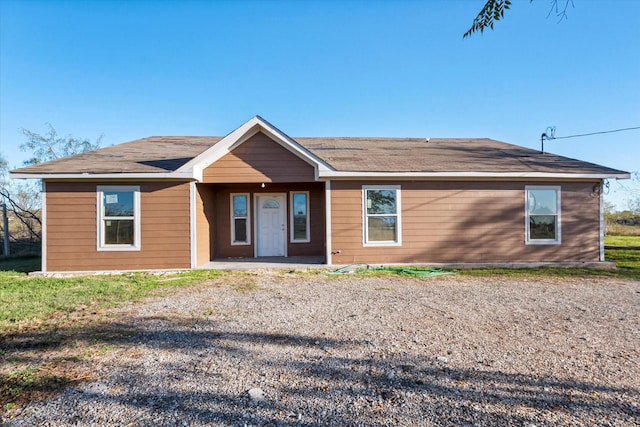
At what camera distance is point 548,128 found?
11445 mm

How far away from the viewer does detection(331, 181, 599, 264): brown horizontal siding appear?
29.8 feet

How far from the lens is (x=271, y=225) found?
35.6 ft

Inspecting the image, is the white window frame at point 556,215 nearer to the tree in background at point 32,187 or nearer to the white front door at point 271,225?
the white front door at point 271,225

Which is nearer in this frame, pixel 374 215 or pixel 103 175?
pixel 103 175

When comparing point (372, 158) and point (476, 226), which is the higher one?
point (372, 158)

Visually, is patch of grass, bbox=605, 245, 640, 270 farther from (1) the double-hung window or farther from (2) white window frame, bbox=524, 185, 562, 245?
(1) the double-hung window

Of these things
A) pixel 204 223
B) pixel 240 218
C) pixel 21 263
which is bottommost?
pixel 21 263

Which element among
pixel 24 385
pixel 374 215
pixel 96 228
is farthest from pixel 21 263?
pixel 374 215

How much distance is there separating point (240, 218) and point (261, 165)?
251 centimetres

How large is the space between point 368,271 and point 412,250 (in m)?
1.57

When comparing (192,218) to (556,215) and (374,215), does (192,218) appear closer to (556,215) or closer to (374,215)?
(374,215)

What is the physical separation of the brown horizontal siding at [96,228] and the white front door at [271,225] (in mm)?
2703

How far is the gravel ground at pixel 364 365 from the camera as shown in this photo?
2395 millimetres

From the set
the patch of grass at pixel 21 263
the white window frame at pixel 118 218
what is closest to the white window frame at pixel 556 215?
the white window frame at pixel 118 218
